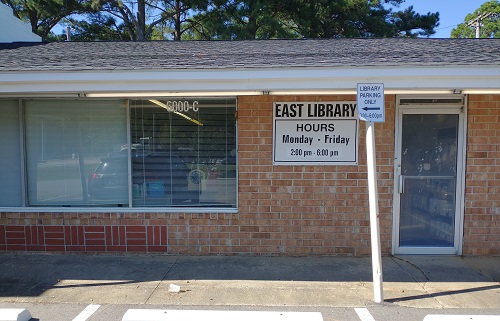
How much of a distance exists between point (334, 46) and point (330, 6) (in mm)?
10280

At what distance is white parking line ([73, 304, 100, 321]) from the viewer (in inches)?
166

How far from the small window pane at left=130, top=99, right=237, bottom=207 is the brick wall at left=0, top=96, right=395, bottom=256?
28 cm

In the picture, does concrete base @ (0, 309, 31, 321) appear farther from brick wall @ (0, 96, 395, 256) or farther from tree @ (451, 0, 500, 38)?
tree @ (451, 0, 500, 38)

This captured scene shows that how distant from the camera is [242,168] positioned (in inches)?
242

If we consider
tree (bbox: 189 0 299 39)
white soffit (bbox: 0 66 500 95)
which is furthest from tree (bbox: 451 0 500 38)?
white soffit (bbox: 0 66 500 95)

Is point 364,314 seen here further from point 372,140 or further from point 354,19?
point 354,19

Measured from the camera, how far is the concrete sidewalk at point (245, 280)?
4.63m

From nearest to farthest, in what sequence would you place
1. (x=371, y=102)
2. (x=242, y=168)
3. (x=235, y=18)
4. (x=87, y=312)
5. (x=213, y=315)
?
(x=213, y=315) < (x=87, y=312) < (x=371, y=102) < (x=242, y=168) < (x=235, y=18)

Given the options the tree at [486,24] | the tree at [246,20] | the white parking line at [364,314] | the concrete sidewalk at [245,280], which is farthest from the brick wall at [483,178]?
the tree at [486,24]

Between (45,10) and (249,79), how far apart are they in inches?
585

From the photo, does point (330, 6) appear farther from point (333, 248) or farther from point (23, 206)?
point (23, 206)

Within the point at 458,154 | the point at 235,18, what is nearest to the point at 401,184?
the point at 458,154

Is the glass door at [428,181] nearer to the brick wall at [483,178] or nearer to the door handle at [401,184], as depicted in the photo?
the door handle at [401,184]

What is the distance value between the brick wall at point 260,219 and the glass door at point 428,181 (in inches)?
9.7
